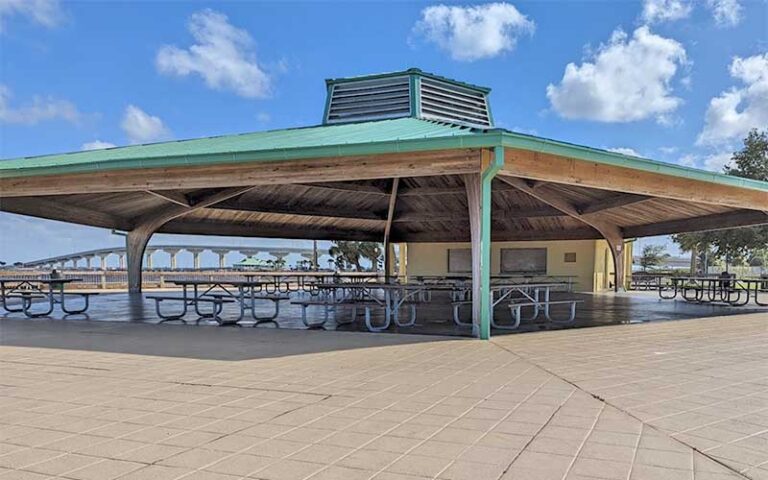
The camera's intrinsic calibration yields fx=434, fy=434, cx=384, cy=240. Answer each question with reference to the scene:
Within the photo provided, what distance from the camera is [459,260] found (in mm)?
19531

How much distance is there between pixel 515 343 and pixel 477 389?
2456 millimetres

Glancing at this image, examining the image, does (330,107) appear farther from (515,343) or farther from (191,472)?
(191,472)

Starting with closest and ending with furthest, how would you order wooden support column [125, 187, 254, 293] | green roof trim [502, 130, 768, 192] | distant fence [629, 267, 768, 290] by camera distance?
green roof trim [502, 130, 768, 192] → wooden support column [125, 187, 254, 293] → distant fence [629, 267, 768, 290]

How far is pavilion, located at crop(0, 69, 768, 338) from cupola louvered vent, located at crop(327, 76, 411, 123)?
0.10ft

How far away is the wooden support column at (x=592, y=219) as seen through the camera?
1097 centimetres

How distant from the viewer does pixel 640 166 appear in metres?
6.85

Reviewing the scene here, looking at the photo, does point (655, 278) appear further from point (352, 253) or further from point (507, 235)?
point (352, 253)

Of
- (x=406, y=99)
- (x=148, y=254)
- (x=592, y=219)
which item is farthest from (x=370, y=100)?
(x=148, y=254)

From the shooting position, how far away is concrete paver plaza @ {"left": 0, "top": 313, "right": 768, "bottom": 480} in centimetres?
231

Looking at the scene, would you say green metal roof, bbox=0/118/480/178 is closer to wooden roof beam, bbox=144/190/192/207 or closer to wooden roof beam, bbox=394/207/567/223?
wooden roof beam, bbox=144/190/192/207

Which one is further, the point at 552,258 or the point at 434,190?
the point at 552,258

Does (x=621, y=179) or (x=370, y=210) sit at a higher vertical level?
(x=370, y=210)

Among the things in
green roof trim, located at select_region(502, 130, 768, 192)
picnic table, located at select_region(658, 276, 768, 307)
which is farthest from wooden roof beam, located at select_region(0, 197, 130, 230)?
picnic table, located at select_region(658, 276, 768, 307)

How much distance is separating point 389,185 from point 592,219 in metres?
7.30
